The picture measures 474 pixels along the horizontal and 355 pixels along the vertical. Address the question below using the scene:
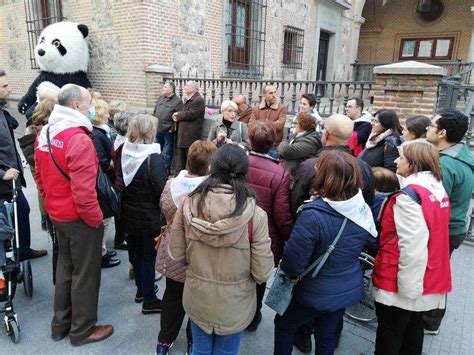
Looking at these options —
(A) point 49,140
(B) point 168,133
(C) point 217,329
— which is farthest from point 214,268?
(B) point 168,133

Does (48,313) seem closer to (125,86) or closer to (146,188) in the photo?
(146,188)

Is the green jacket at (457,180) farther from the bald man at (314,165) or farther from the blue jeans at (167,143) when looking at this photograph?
the blue jeans at (167,143)

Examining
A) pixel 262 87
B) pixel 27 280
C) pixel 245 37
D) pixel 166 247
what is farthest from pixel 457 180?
pixel 245 37

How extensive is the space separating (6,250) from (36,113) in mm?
1132

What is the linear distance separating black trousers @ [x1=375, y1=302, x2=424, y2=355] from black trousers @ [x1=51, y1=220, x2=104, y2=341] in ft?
6.53

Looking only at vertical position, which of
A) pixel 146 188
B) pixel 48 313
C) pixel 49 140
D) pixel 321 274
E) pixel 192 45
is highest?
pixel 192 45

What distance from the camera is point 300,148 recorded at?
10.5ft

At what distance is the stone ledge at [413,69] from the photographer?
494 centimetres

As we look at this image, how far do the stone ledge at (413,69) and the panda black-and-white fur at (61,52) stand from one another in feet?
21.5

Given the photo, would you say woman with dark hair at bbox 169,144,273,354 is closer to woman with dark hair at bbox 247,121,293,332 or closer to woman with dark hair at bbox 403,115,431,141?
woman with dark hair at bbox 247,121,293,332

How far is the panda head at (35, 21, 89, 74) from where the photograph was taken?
8.09 m

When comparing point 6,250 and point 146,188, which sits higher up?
point 146,188

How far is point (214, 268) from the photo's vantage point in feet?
6.56

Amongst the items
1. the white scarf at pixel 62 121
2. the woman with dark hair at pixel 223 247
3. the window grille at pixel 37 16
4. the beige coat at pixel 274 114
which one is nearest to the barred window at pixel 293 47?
the window grille at pixel 37 16
